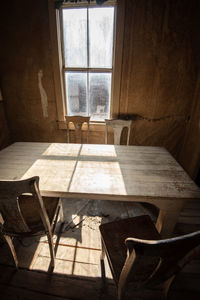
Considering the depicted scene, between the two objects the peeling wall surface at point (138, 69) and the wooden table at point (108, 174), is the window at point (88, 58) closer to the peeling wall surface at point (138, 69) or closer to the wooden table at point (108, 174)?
the peeling wall surface at point (138, 69)

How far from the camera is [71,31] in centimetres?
193

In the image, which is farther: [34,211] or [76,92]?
[76,92]

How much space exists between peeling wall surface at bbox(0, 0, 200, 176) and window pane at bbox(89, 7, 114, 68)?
0.78ft

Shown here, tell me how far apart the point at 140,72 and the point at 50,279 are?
8.48ft

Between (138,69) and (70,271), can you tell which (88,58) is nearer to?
(138,69)

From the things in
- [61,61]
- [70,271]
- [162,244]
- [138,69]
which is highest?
[61,61]

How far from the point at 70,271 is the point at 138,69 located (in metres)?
2.51

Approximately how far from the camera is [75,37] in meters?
1.95

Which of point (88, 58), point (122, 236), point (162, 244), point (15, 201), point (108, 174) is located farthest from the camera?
point (88, 58)

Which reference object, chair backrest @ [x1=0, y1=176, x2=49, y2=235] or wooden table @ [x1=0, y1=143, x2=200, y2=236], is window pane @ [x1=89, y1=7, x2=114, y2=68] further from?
chair backrest @ [x1=0, y1=176, x2=49, y2=235]

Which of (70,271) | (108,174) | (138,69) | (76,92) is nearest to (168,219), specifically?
(108,174)

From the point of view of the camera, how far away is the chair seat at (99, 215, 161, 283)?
0.82 m

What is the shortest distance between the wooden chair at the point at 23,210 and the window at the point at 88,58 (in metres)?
1.67

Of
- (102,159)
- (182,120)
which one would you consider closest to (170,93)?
(182,120)
